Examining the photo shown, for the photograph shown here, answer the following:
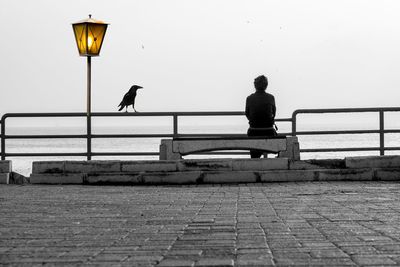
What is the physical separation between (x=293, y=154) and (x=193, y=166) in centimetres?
171

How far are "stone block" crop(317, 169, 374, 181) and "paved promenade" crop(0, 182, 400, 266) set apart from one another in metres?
1.95

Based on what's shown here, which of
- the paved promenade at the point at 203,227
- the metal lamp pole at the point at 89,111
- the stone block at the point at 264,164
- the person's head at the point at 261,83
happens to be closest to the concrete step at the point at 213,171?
the stone block at the point at 264,164

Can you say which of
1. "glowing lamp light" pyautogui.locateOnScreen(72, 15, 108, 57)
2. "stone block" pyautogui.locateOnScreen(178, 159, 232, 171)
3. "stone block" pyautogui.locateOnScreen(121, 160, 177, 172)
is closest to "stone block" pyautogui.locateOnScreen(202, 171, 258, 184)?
"stone block" pyautogui.locateOnScreen(178, 159, 232, 171)

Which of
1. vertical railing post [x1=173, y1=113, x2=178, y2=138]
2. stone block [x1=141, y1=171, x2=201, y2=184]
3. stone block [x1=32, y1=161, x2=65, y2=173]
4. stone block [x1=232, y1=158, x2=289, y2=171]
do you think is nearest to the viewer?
stone block [x1=141, y1=171, x2=201, y2=184]

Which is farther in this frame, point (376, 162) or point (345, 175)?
point (376, 162)

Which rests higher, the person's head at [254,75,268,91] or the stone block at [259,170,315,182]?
the person's head at [254,75,268,91]

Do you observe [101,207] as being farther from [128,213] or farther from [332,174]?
[332,174]

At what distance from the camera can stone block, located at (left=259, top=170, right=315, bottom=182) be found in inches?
530

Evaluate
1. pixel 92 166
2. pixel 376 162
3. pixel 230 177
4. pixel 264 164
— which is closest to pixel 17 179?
pixel 92 166

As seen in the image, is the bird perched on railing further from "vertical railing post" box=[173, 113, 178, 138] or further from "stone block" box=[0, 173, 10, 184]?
"stone block" box=[0, 173, 10, 184]

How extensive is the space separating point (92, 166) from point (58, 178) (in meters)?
0.57

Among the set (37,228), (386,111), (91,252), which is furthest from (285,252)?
(386,111)

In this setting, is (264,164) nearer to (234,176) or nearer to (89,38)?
(234,176)

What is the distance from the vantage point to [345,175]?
1348cm
